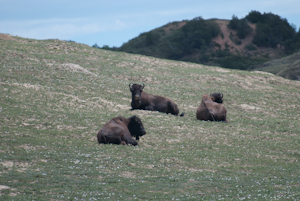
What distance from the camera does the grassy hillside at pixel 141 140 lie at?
10117 mm

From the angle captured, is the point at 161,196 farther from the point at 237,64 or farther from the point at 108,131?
→ the point at 237,64

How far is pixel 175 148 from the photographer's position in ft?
52.2

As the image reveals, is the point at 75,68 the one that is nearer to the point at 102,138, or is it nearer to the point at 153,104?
the point at 153,104

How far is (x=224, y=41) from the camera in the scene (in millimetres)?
98312

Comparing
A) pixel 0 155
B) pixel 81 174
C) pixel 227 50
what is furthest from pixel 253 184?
pixel 227 50

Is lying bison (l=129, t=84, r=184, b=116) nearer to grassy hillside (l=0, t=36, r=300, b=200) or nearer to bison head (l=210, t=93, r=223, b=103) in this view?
grassy hillside (l=0, t=36, r=300, b=200)

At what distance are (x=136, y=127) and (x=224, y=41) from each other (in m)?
85.8

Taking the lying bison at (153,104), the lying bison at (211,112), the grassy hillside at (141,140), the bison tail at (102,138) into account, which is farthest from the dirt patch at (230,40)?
the bison tail at (102,138)

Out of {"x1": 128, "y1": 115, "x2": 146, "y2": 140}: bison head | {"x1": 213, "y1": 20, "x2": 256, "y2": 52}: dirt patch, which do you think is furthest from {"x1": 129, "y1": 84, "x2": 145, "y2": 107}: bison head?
{"x1": 213, "y1": 20, "x2": 256, "y2": 52}: dirt patch

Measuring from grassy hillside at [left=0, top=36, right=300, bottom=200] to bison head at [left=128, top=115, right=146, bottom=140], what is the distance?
594 mm

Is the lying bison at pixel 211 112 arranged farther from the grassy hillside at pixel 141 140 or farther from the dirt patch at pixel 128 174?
the dirt patch at pixel 128 174

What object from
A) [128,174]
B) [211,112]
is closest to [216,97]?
[211,112]

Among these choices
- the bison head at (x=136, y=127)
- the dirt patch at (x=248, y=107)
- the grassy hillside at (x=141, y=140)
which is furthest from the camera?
the dirt patch at (x=248, y=107)

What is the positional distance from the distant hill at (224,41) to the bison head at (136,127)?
240 feet
